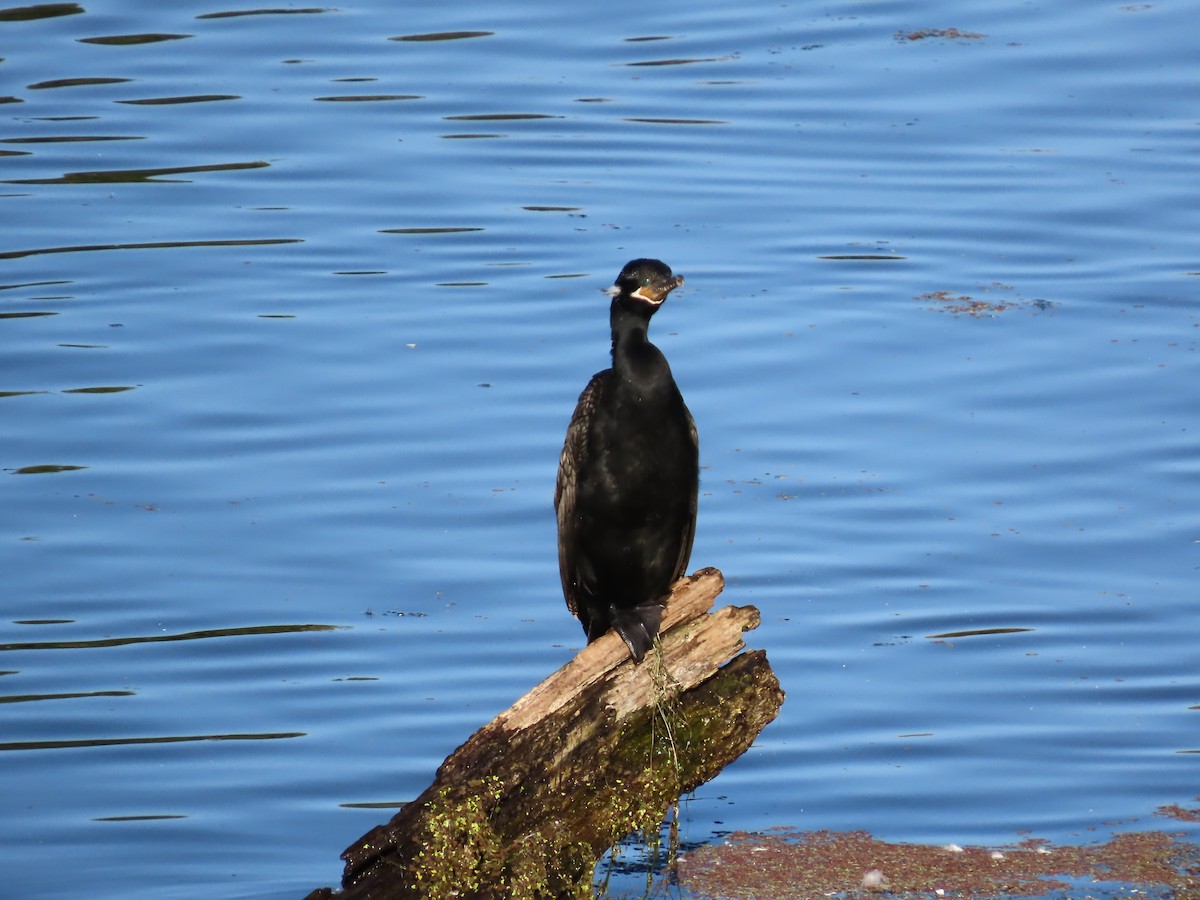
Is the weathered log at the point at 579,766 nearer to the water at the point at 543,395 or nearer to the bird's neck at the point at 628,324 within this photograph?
the bird's neck at the point at 628,324

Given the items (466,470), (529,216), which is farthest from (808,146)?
(466,470)

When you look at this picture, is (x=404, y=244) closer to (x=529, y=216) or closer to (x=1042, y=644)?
(x=529, y=216)

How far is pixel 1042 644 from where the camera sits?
7.61 meters

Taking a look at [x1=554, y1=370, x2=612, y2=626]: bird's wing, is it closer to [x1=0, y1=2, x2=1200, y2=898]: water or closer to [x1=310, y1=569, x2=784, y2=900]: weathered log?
[x1=310, y1=569, x2=784, y2=900]: weathered log

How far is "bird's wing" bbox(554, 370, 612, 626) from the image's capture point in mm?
5555

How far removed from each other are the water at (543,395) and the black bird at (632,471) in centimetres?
128

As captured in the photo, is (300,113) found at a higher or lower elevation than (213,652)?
higher

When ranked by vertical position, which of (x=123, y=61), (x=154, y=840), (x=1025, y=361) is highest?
(x=123, y=61)

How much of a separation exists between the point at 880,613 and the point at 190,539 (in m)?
→ 2.89

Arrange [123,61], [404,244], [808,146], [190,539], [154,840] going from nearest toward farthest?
[154,840]
[190,539]
[404,244]
[808,146]
[123,61]

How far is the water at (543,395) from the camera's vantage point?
691cm

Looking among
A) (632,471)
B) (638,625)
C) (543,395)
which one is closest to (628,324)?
(632,471)

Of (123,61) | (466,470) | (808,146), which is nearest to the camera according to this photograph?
(466,470)

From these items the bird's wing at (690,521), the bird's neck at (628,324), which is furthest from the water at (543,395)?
the bird's neck at (628,324)
